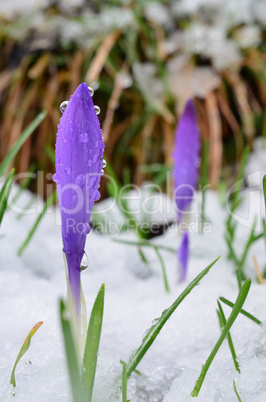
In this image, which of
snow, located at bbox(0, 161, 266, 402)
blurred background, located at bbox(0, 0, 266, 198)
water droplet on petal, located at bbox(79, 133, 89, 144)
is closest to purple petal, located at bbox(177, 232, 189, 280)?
snow, located at bbox(0, 161, 266, 402)

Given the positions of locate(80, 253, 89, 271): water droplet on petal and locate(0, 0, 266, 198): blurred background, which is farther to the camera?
locate(0, 0, 266, 198): blurred background

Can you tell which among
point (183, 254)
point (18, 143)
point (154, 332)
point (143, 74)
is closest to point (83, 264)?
point (154, 332)

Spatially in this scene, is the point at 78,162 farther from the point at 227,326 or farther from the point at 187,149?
the point at 187,149

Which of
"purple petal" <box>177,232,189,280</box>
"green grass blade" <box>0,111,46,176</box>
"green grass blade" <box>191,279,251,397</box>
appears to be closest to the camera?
"green grass blade" <box>191,279,251,397</box>

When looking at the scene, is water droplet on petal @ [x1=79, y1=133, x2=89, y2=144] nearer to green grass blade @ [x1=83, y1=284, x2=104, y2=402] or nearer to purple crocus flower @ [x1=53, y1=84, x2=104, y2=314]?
purple crocus flower @ [x1=53, y1=84, x2=104, y2=314]

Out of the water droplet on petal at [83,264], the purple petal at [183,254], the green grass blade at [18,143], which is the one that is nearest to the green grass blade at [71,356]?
the water droplet on petal at [83,264]

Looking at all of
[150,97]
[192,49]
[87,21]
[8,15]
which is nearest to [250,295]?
[150,97]

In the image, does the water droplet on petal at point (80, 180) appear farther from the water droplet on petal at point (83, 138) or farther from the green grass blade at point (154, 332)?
the green grass blade at point (154, 332)
